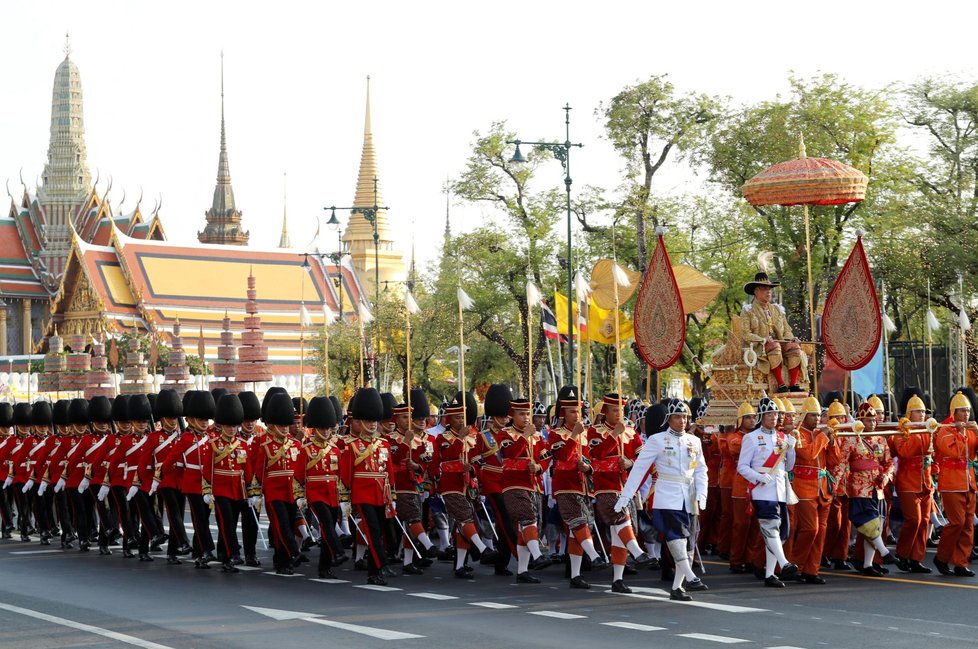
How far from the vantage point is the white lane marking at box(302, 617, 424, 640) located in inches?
407

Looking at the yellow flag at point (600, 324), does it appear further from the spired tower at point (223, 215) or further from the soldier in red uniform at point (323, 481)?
the spired tower at point (223, 215)

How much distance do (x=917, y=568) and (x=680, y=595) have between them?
287 centimetres

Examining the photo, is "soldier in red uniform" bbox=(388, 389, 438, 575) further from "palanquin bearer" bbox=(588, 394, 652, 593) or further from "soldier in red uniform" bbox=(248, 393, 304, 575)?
"palanquin bearer" bbox=(588, 394, 652, 593)

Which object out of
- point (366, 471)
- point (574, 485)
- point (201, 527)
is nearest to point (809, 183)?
point (574, 485)

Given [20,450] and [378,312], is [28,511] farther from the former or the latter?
[378,312]

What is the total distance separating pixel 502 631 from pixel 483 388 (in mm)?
27451

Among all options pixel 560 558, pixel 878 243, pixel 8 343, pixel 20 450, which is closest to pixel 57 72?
pixel 8 343

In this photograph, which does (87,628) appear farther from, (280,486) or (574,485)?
(574,485)

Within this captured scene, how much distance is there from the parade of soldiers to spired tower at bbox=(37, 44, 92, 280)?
68.4 m

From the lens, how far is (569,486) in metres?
13.4

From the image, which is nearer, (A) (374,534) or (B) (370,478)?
(A) (374,534)

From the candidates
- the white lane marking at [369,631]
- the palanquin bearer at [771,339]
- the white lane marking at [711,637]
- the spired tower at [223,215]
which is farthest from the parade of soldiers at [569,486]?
the spired tower at [223,215]

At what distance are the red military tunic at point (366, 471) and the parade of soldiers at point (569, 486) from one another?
1cm

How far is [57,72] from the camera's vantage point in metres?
87.5
